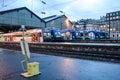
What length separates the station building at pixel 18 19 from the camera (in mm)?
56619

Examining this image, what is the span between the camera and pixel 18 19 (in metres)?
60.2

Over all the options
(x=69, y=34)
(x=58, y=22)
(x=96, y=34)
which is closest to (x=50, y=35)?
(x=69, y=34)

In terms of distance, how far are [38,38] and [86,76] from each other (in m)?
30.8

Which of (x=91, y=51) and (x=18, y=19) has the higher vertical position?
(x=18, y=19)

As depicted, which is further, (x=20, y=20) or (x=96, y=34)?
(x=20, y=20)

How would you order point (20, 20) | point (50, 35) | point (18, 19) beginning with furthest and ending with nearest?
point (20, 20), point (18, 19), point (50, 35)

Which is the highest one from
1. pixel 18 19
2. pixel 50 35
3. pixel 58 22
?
pixel 58 22

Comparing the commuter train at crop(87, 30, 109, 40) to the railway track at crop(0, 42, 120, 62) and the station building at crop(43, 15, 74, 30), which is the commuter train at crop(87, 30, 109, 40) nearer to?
the railway track at crop(0, 42, 120, 62)

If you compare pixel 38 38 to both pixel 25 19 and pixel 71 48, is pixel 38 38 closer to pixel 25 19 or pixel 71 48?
pixel 71 48

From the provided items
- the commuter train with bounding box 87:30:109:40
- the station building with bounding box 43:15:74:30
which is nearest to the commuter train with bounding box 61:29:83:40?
the commuter train with bounding box 87:30:109:40

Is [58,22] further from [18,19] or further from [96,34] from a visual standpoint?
[96,34]

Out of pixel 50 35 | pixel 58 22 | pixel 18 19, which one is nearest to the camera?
pixel 50 35

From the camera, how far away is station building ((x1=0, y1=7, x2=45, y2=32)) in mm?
56619

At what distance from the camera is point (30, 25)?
211ft
